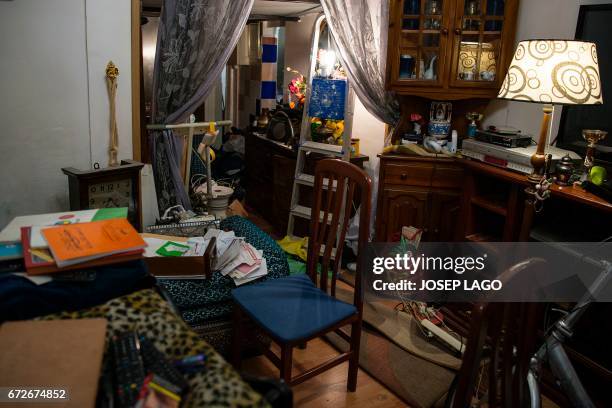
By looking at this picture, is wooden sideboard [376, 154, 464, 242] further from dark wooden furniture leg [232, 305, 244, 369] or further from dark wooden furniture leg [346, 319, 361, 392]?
dark wooden furniture leg [232, 305, 244, 369]

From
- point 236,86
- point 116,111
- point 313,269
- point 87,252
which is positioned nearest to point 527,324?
point 313,269

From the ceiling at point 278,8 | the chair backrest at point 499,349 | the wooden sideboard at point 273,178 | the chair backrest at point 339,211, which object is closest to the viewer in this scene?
the chair backrest at point 499,349

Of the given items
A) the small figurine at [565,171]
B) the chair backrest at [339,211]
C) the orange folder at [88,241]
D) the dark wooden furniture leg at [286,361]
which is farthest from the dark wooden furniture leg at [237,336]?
the small figurine at [565,171]

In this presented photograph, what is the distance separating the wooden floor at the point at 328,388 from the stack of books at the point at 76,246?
1178 millimetres

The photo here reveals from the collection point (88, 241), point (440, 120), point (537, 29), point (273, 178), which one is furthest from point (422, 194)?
point (88, 241)

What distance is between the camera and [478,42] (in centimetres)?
311

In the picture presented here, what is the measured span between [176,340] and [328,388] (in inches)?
52.0

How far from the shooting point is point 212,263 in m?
2.35

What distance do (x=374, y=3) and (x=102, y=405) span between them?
308 centimetres

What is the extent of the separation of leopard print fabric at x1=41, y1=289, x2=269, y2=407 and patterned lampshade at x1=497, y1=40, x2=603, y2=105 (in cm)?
163

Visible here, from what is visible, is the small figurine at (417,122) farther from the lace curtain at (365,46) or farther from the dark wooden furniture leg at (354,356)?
the dark wooden furniture leg at (354,356)

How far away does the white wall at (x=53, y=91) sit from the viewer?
244 centimetres

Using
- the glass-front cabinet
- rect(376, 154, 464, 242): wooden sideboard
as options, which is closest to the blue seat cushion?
rect(376, 154, 464, 242): wooden sideboard

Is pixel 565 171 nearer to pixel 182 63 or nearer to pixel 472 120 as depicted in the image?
pixel 472 120
